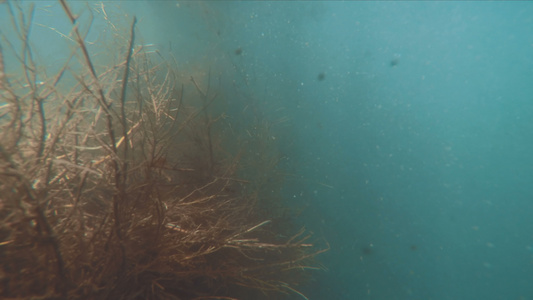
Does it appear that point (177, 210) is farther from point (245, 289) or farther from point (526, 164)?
point (526, 164)

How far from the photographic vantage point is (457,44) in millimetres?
18062

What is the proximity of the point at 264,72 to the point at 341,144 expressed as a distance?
15.9 feet

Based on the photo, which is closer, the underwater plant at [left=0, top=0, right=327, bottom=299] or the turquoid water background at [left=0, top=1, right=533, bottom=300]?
the underwater plant at [left=0, top=0, right=327, bottom=299]

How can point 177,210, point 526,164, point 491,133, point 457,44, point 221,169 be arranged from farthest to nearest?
1. point 491,133
2. point 526,164
3. point 457,44
4. point 221,169
5. point 177,210

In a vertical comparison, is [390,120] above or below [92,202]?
below

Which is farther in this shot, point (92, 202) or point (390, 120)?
point (390, 120)

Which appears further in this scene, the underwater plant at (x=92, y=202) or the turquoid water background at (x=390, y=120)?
the turquoid water background at (x=390, y=120)

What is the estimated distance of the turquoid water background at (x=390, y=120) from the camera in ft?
26.7

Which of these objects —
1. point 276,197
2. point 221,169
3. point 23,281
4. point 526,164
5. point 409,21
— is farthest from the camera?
point 526,164

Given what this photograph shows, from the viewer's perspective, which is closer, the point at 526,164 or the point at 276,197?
the point at 276,197

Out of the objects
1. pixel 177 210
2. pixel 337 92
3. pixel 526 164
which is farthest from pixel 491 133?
pixel 177 210

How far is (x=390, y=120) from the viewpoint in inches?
498

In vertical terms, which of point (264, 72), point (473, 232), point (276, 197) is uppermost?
point (264, 72)

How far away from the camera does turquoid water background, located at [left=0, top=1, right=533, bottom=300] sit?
8141mm
